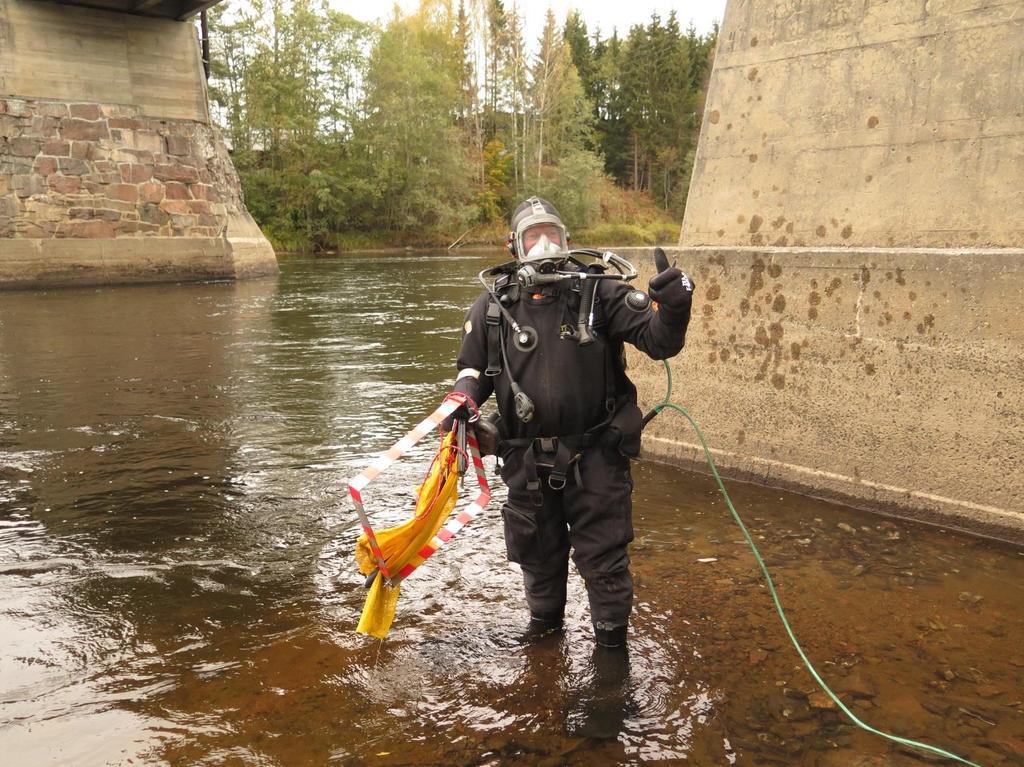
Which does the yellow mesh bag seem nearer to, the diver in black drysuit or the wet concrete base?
the diver in black drysuit

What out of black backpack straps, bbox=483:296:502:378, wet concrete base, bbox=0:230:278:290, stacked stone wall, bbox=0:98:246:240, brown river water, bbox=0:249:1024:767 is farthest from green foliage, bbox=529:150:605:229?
black backpack straps, bbox=483:296:502:378

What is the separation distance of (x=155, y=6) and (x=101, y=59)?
2.13 metres

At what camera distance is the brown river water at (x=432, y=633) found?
2801mm

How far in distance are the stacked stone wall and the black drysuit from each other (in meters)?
22.3

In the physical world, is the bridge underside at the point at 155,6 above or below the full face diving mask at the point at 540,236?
above

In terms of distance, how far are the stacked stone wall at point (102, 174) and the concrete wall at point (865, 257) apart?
20992 mm

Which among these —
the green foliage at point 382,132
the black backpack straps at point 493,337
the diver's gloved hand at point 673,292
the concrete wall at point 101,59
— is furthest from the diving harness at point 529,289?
the green foliage at point 382,132

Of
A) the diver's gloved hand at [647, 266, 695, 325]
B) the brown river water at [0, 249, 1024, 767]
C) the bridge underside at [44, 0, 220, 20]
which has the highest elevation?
the bridge underside at [44, 0, 220, 20]

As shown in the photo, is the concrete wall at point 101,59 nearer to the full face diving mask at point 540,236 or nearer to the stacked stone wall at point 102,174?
the stacked stone wall at point 102,174

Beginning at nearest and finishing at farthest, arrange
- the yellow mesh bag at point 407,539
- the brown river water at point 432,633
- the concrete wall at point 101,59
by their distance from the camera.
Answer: the brown river water at point 432,633, the yellow mesh bag at point 407,539, the concrete wall at point 101,59

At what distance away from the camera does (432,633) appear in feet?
11.8

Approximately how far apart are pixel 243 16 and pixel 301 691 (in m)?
52.7

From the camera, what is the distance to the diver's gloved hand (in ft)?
9.51

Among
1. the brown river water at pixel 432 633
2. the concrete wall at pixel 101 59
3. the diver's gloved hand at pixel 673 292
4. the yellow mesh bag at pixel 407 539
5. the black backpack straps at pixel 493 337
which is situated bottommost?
the brown river water at pixel 432 633
